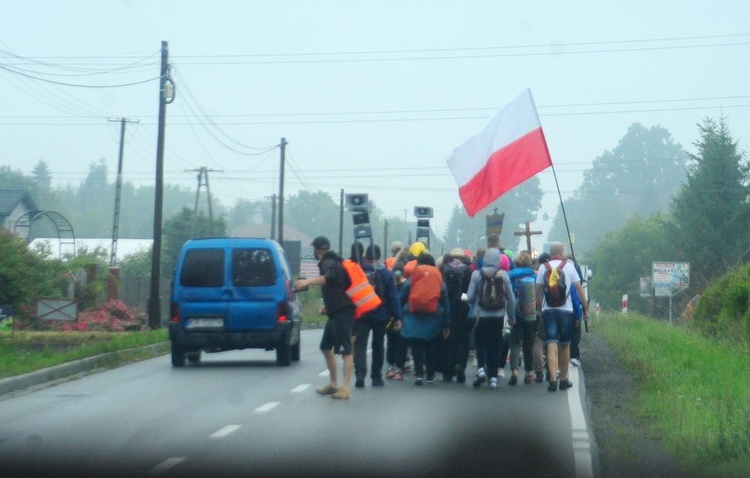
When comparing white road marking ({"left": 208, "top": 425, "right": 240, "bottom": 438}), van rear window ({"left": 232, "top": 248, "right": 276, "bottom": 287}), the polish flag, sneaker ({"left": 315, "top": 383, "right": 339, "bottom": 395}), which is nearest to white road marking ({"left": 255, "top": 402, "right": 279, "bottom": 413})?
sneaker ({"left": 315, "top": 383, "right": 339, "bottom": 395})

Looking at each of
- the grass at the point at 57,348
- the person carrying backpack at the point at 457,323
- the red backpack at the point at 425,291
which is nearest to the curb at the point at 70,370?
the grass at the point at 57,348

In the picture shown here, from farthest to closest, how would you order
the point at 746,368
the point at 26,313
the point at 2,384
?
the point at 26,313
the point at 746,368
the point at 2,384

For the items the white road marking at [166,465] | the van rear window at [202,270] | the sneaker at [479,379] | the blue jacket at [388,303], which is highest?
the van rear window at [202,270]

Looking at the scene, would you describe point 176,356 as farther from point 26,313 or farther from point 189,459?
point 26,313

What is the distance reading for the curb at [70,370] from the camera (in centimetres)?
1408

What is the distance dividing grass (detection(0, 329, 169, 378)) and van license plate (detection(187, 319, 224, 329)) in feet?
5.76

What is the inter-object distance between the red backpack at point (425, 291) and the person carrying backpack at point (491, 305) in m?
0.40

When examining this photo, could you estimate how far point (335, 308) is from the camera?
13.2 meters

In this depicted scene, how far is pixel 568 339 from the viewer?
13875 mm

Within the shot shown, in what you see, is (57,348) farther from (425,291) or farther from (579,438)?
(579,438)

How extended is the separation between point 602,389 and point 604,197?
158 meters

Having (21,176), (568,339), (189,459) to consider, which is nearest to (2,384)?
(189,459)

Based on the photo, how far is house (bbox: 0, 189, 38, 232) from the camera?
79.1m

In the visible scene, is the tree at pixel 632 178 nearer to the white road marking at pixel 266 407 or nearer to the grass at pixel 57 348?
the grass at pixel 57 348
